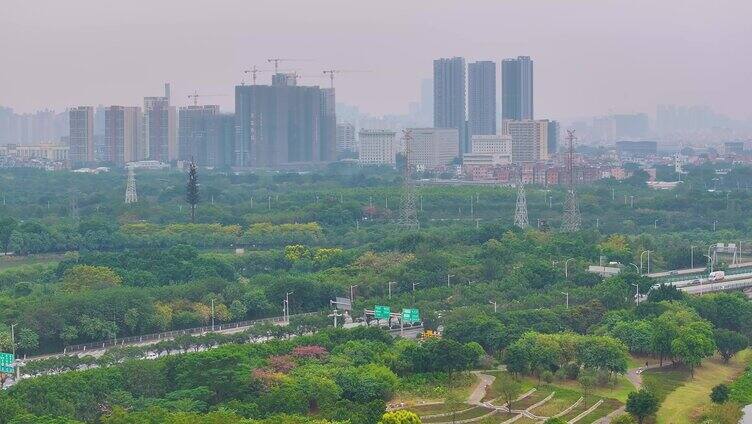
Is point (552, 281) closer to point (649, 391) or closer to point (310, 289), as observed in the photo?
point (310, 289)

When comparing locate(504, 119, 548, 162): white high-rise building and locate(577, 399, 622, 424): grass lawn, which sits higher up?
locate(504, 119, 548, 162): white high-rise building

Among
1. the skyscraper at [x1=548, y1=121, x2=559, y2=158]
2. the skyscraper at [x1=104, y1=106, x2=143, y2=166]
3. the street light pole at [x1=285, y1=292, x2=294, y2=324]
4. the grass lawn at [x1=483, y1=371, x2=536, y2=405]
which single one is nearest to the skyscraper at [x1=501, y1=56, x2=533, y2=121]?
the skyscraper at [x1=548, y1=121, x2=559, y2=158]

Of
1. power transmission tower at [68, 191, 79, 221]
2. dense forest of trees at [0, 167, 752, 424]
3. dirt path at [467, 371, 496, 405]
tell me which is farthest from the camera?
power transmission tower at [68, 191, 79, 221]

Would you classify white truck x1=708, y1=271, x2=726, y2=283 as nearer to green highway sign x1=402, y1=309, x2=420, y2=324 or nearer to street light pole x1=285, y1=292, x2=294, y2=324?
green highway sign x1=402, y1=309, x2=420, y2=324

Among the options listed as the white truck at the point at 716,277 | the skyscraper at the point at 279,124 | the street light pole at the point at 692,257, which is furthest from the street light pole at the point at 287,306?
the skyscraper at the point at 279,124

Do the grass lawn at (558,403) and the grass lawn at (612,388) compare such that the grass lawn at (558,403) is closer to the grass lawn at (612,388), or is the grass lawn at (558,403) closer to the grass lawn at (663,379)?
the grass lawn at (612,388)

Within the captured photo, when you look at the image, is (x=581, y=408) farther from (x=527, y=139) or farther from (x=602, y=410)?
(x=527, y=139)

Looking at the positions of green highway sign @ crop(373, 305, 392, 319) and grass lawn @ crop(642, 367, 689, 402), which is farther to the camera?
green highway sign @ crop(373, 305, 392, 319)
